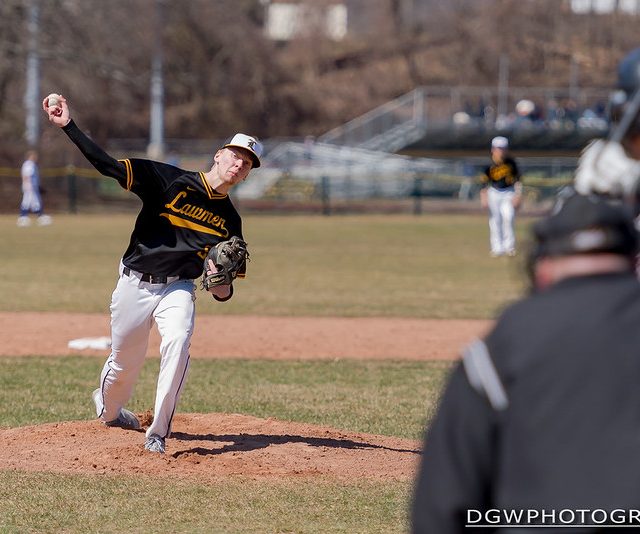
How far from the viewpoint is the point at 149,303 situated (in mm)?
6789

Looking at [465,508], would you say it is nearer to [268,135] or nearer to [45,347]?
[45,347]

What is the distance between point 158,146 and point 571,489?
46.6m

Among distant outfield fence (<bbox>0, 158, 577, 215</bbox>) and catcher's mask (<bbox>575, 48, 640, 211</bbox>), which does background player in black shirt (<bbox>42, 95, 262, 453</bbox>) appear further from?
distant outfield fence (<bbox>0, 158, 577, 215</bbox>)

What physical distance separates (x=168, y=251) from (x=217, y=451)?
128 cm

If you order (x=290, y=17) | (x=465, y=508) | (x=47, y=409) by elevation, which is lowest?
(x=47, y=409)

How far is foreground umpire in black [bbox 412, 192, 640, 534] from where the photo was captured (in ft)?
7.79

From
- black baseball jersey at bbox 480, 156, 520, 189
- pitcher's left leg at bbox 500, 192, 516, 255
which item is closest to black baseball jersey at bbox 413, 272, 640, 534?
pitcher's left leg at bbox 500, 192, 516, 255

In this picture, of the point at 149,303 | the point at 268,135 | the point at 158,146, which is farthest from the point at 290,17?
the point at 149,303

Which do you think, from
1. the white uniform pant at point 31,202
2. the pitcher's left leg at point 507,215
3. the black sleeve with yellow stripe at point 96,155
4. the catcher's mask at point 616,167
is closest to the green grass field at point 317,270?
the pitcher's left leg at point 507,215

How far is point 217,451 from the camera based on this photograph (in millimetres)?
7148

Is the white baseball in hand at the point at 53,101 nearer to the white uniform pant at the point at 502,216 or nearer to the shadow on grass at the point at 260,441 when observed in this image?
the shadow on grass at the point at 260,441

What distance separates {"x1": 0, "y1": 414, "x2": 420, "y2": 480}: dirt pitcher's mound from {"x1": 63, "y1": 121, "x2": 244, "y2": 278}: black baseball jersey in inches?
42.8

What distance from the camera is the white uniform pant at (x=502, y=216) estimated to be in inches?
906

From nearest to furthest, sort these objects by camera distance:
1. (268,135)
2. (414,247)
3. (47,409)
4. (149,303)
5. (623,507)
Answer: (623,507)
(149,303)
(47,409)
(414,247)
(268,135)
